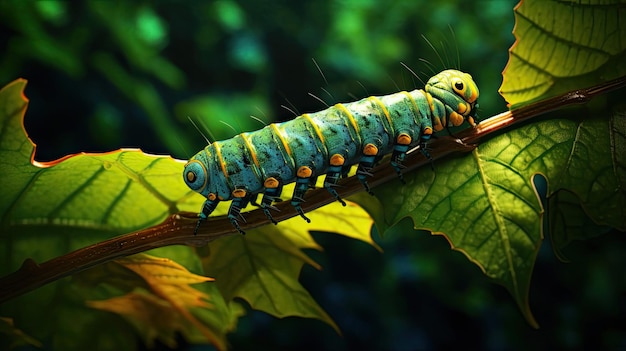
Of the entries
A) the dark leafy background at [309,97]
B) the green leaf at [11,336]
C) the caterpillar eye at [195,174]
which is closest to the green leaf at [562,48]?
the caterpillar eye at [195,174]

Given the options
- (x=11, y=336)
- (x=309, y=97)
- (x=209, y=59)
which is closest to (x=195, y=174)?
(x=11, y=336)

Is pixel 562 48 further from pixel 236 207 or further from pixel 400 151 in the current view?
pixel 236 207

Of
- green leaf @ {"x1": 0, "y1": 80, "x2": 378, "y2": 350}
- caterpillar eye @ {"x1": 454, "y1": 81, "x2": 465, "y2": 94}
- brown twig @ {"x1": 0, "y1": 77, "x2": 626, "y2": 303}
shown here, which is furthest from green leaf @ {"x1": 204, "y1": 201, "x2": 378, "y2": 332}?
caterpillar eye @ {"x1": 454, "y1": 81, "x2": 465, "y2": 94}

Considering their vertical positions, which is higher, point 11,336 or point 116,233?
point 116,233

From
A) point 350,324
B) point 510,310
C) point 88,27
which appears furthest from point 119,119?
point 510,310

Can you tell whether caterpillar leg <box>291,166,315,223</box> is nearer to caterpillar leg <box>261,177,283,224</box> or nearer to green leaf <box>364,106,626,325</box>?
caterpillar leg <box>261,177,283,224</box>

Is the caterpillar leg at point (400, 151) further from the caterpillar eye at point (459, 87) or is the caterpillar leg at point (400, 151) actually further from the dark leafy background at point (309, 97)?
the dark leafy background at point (309, 97)
